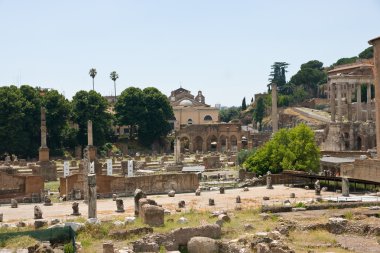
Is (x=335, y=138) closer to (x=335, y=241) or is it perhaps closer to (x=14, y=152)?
(x=14, y=152)

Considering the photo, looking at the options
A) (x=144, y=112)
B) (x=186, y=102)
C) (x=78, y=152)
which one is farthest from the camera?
(x=186, y=102)

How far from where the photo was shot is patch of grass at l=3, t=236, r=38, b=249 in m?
17.8

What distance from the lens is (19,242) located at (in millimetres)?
18047

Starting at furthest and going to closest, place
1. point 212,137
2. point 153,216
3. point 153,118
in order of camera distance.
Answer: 1. point 212,137
2. point 153,118
3. point 153,216

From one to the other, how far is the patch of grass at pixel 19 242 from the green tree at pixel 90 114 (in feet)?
187

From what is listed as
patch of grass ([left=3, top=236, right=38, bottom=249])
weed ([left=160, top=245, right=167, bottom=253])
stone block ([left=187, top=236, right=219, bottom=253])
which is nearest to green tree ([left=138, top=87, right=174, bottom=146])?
weed ([left=160, top=245, right=167, bottom=253])

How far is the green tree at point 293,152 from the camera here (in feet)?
146

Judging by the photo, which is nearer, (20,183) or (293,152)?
(20,183)

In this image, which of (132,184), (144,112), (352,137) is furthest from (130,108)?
(132,184)

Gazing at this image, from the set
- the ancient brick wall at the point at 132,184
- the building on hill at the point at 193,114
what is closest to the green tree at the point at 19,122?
the ancient brick wall at the point at 132,184

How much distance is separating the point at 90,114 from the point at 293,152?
126 ft

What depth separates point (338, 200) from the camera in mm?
30781

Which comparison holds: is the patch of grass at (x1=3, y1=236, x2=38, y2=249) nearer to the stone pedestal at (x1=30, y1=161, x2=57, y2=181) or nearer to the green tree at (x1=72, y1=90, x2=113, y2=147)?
the stone pedestal at (x1=30, y1=161, x2=57, y2=181)

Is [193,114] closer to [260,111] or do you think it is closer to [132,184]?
[260,111]
